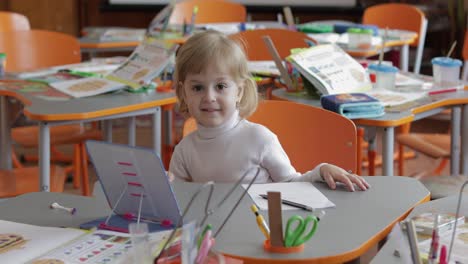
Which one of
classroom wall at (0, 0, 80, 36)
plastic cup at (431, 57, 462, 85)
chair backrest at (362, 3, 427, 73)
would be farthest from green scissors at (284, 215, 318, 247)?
classroom wall at (0, 0, 80, 36)

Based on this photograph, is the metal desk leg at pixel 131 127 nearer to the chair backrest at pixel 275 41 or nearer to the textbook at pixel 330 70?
the chair backrest at pixel 275 41

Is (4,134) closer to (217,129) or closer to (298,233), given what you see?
(217,129)

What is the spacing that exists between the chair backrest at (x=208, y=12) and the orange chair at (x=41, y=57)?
1.35 metres

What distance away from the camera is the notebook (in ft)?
5.47

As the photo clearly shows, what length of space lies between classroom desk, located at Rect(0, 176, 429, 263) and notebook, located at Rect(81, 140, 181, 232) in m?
0.09

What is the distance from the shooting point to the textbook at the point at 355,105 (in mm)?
2900

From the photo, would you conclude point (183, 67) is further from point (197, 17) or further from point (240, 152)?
point (197, 17)

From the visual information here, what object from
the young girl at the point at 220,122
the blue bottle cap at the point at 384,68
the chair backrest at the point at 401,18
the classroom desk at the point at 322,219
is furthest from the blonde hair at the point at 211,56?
the chair backrest at the point at 401,18

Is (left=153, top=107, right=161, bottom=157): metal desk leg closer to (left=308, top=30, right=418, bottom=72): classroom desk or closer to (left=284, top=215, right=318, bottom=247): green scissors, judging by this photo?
(left=308, top=30, right=418, bottom=72): classroom desk

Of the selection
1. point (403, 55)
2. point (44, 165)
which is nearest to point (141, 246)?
point (44, 165)

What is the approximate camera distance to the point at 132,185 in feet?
5.68

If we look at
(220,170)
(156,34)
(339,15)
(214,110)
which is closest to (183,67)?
(214,110)

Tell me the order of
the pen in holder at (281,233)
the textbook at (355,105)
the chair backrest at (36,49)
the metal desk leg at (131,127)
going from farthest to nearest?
the chair backrest at (36,49)
the metal desk leg at (131,127)
the textbook at (355,105)
the pen in holder at (281,233)

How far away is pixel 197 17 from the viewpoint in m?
5.52
